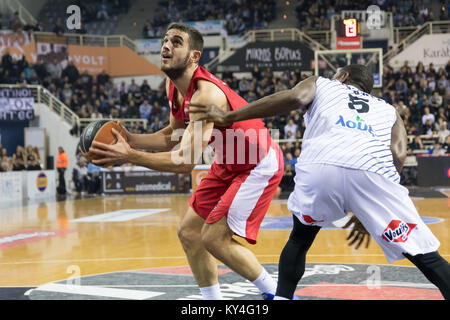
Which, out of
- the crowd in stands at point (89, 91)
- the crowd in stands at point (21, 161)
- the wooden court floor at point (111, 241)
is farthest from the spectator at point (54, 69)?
the wooden court floor at point (111, 241)

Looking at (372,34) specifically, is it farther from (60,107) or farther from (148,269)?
(148,269)

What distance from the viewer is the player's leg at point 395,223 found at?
10.8 ft

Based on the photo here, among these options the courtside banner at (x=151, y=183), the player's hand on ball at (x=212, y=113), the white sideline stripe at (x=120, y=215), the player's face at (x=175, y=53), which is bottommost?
the white sideline stripe at (x=120, y=215)

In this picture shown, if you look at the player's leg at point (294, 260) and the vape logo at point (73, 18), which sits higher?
the vape logo at point (73, 18)

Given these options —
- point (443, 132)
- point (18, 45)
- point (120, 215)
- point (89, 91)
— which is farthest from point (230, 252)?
point (18, 45)

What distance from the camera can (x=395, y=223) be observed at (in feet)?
11.0

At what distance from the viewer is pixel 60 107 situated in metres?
23.8

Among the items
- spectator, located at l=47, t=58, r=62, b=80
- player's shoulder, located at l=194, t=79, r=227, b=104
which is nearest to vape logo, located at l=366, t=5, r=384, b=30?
spectator, located at l=47, t=58, r=62, b=80

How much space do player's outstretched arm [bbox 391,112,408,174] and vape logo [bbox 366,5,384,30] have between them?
859 inches

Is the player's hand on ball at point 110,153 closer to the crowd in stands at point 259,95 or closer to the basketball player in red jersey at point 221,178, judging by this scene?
the basketball player in red jersey at point 221,178

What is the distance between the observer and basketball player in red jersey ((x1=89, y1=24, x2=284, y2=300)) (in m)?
4.27

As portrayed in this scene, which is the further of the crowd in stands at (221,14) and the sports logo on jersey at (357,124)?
the crowd in stands at (221,14)

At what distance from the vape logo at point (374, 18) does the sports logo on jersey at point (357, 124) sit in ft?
72.2
